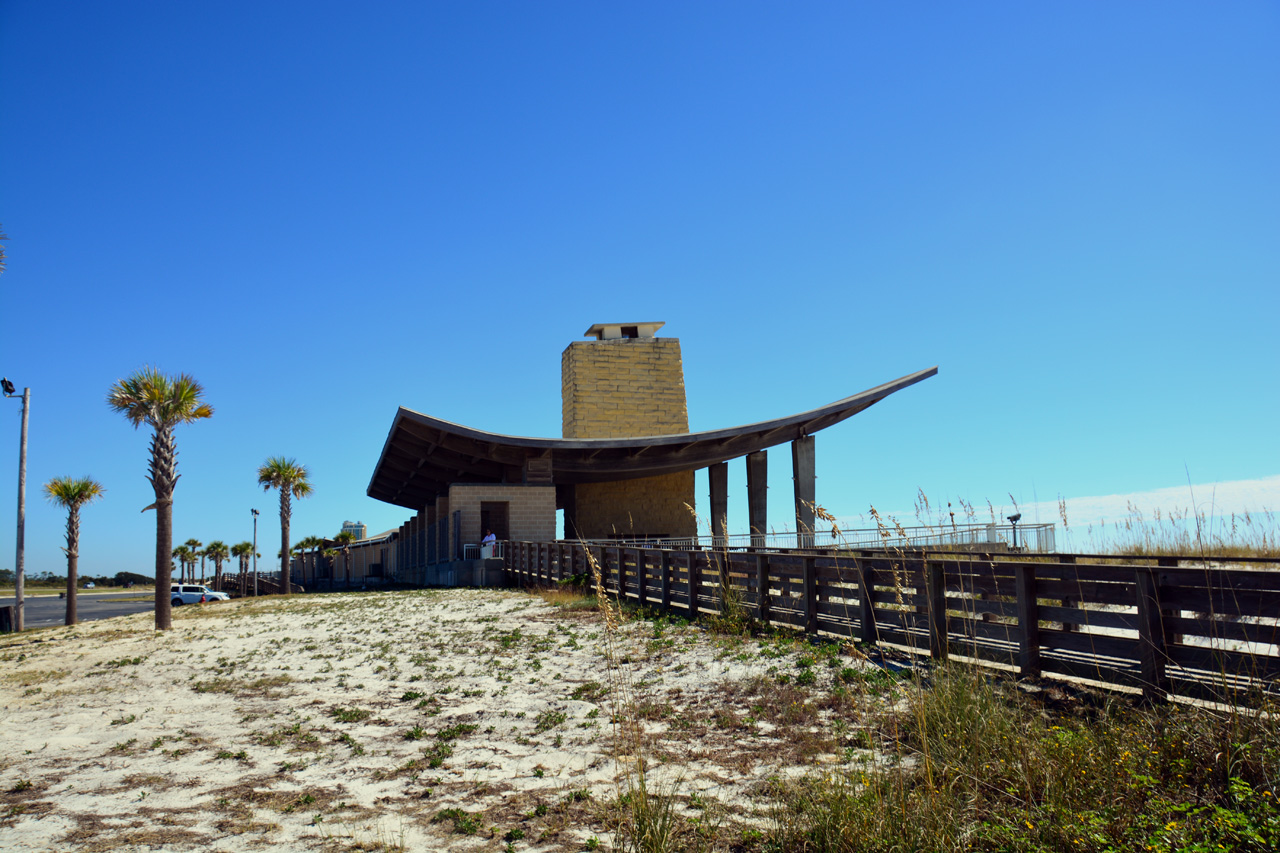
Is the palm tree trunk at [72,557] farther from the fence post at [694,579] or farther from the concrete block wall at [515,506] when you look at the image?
the fence post at [694,579]

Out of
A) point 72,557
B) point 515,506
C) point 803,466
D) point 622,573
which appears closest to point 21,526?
point 72,557

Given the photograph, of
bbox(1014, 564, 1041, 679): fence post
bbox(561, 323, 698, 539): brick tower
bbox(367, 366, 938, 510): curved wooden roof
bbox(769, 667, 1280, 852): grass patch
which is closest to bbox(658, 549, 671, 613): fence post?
bbox(1014, 564, 1041, 679): fence post

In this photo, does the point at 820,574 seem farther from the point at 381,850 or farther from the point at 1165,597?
the point at 381,850

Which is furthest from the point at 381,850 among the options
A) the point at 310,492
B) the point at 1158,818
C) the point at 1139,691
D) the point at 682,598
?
the point at 310,492

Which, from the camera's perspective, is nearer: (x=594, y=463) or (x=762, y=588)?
(x=762, y=588)

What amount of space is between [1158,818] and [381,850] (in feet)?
11.7

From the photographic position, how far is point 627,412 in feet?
129

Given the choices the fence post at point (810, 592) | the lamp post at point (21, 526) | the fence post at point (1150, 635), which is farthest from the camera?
the lamp post at point (21, 526)

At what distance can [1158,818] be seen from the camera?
3.40 metres

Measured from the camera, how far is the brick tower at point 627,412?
3866 cm

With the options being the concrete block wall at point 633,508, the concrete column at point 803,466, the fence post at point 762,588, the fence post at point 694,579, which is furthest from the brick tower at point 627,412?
the fence post at point 762,588

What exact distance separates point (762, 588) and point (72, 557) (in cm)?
2883

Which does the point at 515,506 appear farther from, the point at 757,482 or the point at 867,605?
the point at 867,605

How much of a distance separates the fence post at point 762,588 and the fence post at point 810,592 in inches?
34.3
